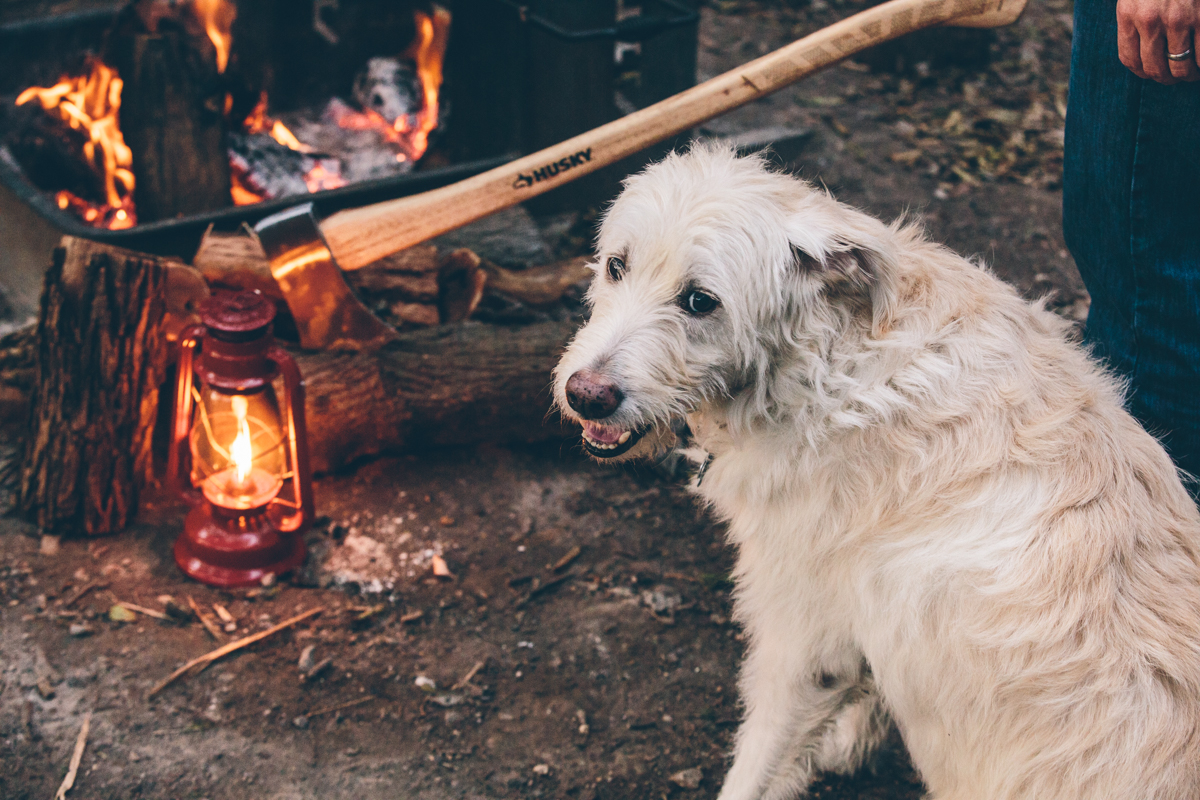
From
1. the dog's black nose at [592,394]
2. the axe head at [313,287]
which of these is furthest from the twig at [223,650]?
the dog's black nose at [592,394]

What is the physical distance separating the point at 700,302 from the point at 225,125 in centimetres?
303

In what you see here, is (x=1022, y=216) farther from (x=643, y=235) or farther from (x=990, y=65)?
(x=643, y=235)

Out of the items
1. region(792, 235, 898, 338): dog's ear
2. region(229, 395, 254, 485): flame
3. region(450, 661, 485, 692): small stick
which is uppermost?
region(792, 235, 898, 338): dog's ear

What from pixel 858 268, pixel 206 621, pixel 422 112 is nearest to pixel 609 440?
pixel 858 268

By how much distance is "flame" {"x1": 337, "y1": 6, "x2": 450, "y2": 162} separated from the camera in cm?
464

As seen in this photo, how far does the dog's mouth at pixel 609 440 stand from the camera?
2.15 meters

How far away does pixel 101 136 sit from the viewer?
166 inches

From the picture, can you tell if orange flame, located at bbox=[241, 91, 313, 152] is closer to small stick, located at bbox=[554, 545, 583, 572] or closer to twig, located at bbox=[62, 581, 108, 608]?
twig, located at bbox=[62, 581, 108, 608]

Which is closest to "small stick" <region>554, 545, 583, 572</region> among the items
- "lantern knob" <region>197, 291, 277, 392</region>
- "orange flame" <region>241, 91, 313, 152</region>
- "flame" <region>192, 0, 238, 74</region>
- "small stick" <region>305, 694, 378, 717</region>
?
"small stick" <region>305, 694, 378, 717</region>

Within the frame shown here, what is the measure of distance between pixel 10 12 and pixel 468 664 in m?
5.67

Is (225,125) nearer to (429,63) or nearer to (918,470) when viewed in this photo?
(429,63)

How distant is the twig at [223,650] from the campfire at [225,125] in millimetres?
2062

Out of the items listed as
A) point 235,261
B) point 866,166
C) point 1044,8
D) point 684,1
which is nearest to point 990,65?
point 1044,8

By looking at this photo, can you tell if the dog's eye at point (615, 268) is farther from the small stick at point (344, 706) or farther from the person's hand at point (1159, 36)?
the small stick at point (344, 706)
